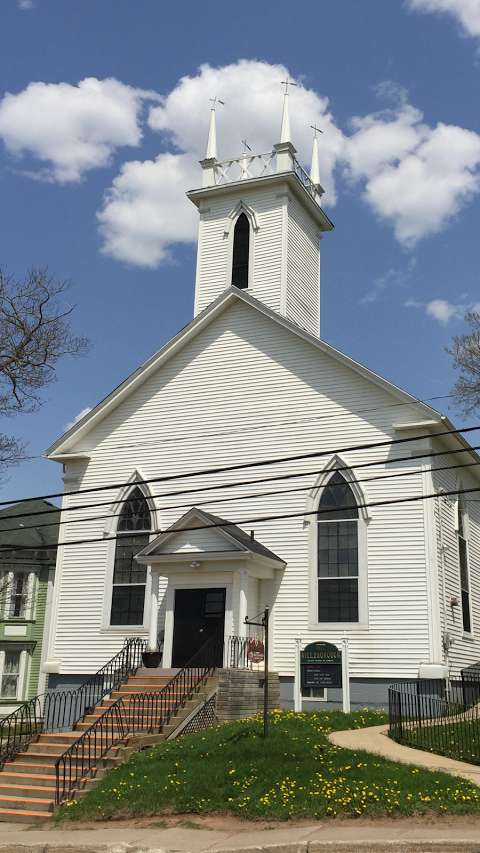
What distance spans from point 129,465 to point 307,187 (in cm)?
1338

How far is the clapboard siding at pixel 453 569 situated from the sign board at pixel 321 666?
8.99ft

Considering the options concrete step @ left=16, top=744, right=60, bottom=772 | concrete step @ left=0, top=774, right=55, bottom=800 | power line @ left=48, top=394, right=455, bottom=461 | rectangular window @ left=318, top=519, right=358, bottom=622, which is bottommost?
concrete step @ left=0, top=774, right=55, bottom=800

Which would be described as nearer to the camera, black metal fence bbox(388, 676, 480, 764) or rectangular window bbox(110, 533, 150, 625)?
black metal fence bbox(388, 676, 480, 764)

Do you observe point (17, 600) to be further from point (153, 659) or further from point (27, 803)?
point (27, 803)

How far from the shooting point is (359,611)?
20.7 metres

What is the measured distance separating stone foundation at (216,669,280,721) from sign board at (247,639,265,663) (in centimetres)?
36

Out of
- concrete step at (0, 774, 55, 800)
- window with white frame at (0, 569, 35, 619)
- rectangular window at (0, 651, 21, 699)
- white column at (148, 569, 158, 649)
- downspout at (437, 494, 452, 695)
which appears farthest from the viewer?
window with white frame at (0, 569, 35, 619)

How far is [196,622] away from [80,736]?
16.2 feet

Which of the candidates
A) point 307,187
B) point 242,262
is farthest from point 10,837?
point 307,187

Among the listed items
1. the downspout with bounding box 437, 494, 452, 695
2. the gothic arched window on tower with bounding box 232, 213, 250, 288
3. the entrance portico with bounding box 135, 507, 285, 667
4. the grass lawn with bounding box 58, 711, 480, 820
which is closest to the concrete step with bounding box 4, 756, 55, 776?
the grass lawn with bounding box 58, 711, 480, 820

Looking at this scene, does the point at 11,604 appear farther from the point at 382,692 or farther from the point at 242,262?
the point at 382,692

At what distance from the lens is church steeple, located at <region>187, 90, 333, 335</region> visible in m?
28.4

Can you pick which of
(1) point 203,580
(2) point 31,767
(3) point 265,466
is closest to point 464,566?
(3) point 265,466

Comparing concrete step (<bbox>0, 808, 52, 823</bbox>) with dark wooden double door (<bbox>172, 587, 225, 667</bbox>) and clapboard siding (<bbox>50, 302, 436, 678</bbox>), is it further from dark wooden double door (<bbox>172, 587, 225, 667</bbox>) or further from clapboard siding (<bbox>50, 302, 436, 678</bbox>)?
clapboard siding (<bbox>50, 302, 436, 678</bbox>)
